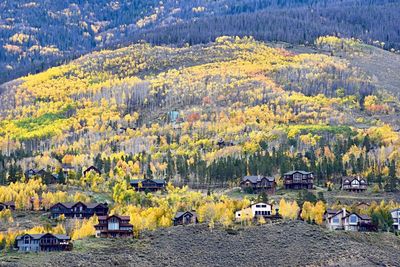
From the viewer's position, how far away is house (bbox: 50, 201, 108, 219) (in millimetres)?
132250

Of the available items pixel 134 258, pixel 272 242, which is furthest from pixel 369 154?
pixel 134 258

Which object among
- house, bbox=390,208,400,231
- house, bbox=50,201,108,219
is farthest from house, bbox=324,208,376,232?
house, bbox=50,201,108,219

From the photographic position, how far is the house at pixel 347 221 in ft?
402

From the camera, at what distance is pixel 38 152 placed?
18850cm

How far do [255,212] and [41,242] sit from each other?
27508 millimetres

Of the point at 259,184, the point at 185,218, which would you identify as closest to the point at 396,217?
the point at 185,218

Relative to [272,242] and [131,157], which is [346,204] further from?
[131,157]

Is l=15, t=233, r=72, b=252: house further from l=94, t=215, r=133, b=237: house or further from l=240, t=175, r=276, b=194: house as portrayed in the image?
l=240, t=175, r=276, b=194: house

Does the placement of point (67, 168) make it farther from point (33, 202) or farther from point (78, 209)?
point (78, 209)

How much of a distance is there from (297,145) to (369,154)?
16139 millimetres

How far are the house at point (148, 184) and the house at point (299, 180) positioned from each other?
58.8 feet

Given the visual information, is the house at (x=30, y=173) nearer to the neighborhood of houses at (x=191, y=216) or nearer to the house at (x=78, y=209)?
the neighborhood of houses at (x=191, y=216)

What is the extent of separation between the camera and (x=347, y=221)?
12312cm

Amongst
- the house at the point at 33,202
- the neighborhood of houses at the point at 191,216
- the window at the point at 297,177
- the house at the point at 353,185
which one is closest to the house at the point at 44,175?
the house at the point at 33,202
